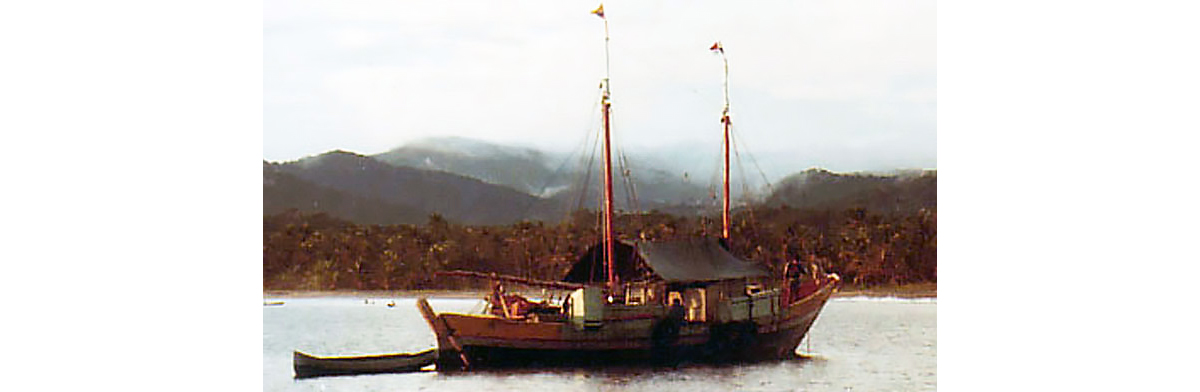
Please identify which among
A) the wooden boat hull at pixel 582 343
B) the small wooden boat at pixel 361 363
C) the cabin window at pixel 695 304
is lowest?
the small wooden boat at pixel 361 363

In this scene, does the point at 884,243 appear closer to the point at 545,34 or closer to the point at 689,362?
the point at 689,362

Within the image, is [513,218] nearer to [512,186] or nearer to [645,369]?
[512,186]

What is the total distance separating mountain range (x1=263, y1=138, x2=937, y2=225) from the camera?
5137mm

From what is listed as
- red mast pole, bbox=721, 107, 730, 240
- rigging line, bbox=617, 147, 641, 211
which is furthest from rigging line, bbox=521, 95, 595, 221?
red mast pole, bbox=721, 107, 730, 240

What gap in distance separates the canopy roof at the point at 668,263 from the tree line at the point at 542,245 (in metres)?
0.04

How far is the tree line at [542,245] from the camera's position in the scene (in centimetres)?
517

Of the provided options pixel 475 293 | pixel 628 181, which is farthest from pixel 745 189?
pixel 475 293

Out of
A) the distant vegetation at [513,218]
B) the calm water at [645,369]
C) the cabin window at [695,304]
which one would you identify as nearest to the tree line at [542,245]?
the distant vegetation at [513,218]

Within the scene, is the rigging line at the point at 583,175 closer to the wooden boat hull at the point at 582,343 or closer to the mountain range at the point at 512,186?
the mountain range at the point at 512,186

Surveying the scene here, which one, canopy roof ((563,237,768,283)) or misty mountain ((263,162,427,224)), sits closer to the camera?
canopy roof ((563,237,768,283))

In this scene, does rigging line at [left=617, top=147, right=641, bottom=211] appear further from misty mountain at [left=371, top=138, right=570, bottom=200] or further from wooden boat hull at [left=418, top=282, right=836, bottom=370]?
wooden boat hull at [left=418, top=282, right=836, bottom=370]

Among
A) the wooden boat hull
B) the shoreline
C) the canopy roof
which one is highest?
the canopy roof

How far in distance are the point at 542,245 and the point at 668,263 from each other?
504 millimetres
